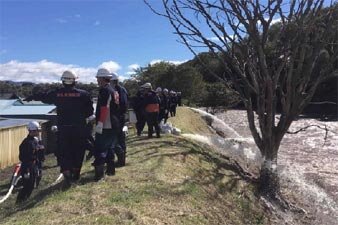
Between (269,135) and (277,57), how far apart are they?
97.6 inches

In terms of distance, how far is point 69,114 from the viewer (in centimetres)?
848

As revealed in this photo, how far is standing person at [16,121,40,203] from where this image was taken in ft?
30.3

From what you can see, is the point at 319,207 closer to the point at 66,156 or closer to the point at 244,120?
the point at 66,156

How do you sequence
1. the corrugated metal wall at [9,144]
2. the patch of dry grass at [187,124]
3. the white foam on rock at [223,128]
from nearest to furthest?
the corrugated metal wall at [9,144] < the patch of dry grass at [187,124] < the white foam on rock at [223,128]

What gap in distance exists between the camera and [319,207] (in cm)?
1301

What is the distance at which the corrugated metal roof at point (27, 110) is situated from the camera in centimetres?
2528

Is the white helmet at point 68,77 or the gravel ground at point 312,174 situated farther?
the gravel ground at point 312,174

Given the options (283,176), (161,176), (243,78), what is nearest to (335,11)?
(243,78)

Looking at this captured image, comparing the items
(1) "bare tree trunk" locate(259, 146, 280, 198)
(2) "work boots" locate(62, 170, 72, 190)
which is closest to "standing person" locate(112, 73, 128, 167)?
(2) "work boots" locate(62, 170, 72, 190)

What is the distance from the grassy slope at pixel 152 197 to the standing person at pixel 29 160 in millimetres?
228

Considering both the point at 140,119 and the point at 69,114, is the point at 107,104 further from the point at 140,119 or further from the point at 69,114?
the point at 140,119

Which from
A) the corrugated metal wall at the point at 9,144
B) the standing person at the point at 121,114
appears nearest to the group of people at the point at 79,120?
the standing person at the point at 121,114

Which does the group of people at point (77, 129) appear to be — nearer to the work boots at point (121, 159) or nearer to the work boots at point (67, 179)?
the work boots at point (67, 179)

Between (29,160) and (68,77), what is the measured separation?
1.98 metres
